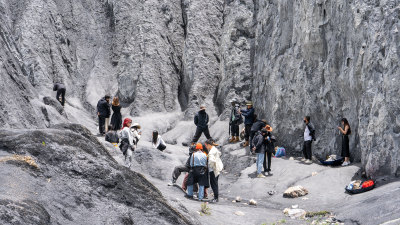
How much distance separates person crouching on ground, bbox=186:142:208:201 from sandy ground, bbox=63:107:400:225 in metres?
0.43

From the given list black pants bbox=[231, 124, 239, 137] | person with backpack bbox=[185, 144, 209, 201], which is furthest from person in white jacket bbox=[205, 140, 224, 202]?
black pants bbox=[231, 124, 239, 137]

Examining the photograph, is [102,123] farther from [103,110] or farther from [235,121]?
[235,121]

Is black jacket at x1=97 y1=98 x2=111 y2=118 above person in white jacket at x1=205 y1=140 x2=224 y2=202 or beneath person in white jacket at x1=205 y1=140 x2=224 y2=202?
above

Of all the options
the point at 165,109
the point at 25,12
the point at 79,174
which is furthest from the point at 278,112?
the point at 25,12

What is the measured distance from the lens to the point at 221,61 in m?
27.8

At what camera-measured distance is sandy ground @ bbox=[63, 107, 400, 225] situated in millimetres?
10205

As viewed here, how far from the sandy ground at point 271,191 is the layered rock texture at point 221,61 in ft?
4.32

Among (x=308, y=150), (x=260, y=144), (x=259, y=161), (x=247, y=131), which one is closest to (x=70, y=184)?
(x=260, y=144)

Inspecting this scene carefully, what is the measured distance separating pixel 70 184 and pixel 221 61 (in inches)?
852

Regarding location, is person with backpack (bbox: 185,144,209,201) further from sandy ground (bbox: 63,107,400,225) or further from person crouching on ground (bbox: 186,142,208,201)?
sandy ground (bbox: 63,107,400,225)

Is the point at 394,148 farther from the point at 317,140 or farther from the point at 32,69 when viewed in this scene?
the point at 32,69

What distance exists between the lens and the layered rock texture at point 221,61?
45.1 feet

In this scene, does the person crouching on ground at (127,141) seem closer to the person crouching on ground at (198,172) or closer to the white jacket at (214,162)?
the person crouching on ground at (198,172)

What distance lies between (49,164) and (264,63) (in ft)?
56.8
